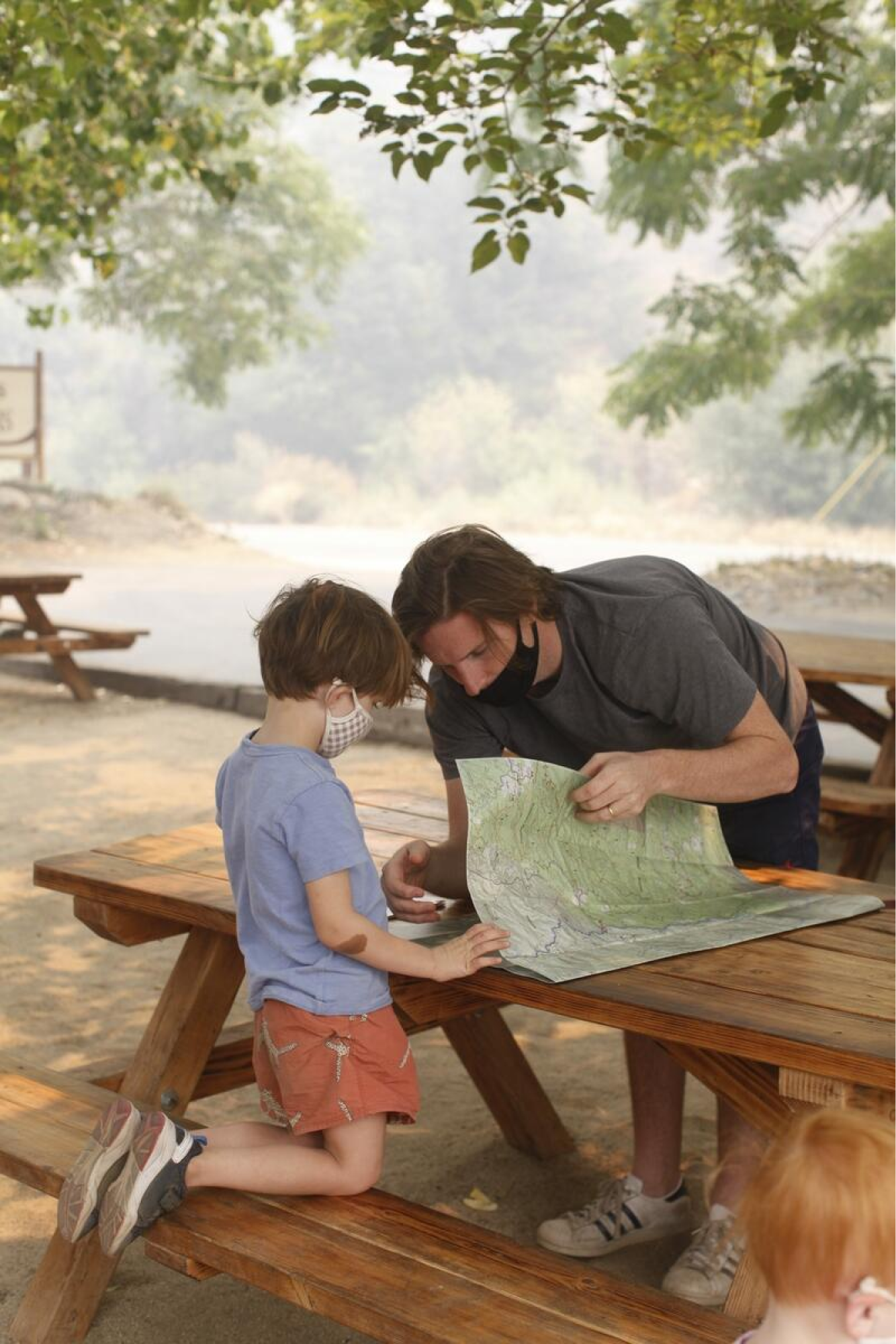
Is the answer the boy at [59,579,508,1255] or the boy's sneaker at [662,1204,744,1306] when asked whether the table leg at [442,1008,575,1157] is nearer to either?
the boy's sneaker at [662,1204,744,1306]

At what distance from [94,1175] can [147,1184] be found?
4.2 inches

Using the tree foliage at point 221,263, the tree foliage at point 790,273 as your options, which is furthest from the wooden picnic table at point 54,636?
the tree foliage at point 221,263

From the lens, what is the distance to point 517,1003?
6.61 feet

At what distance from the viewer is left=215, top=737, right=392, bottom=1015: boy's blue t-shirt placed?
2.01m

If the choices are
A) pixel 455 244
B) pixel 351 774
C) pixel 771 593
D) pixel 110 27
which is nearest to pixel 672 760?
pixel 110 27

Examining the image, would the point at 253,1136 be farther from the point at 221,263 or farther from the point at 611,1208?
the point at 221,263

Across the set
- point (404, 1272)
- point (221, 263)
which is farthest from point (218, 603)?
point (221, 263)

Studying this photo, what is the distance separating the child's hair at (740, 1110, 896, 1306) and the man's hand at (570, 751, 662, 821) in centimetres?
92

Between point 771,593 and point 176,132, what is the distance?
8983mm

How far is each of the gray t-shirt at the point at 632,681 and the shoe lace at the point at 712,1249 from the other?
0.77 meters

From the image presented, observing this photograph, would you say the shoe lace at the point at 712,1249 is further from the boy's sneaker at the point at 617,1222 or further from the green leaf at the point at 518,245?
the green leaf at the point at 518,245

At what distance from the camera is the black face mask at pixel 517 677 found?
2.48 metres

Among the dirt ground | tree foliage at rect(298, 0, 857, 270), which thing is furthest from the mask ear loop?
tree foliage at rect(298, 0, 857, 270)

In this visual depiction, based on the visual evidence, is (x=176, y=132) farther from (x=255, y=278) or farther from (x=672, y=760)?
(x=255, y=278)
